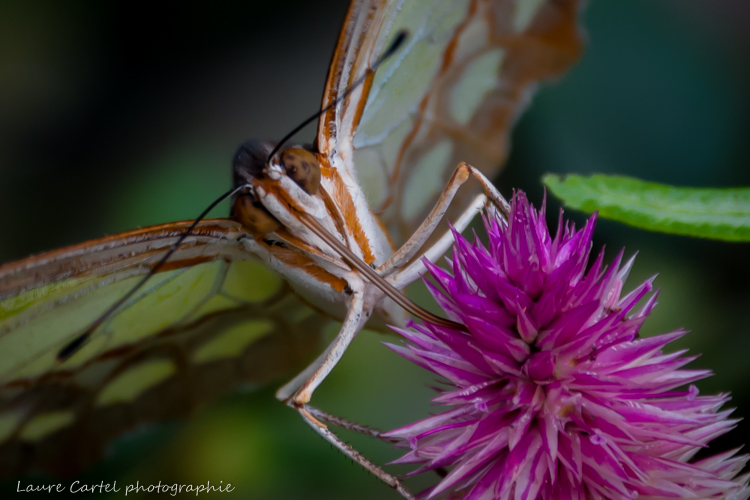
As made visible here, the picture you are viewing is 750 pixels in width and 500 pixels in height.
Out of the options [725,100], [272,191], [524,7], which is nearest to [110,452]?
[272,191]

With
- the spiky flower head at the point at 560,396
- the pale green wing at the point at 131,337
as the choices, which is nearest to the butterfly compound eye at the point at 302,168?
the pale green wing at the point at 131,337

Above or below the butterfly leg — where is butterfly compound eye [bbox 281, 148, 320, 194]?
above

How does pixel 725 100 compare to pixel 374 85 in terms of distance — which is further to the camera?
pixel 725 100

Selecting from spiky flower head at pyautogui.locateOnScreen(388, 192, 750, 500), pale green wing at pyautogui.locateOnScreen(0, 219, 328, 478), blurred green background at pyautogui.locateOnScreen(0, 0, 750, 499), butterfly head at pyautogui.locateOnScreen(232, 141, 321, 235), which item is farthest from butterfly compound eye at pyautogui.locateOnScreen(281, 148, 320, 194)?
blurred green background at pyautogui.locateOnScreen(0, 0, 750, 499)

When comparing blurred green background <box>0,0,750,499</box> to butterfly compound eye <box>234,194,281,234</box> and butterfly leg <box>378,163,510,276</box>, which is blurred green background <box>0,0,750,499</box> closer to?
butterfly leg <box>378,163,510,276</box>

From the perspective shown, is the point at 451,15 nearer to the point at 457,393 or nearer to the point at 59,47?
the point at 457,393

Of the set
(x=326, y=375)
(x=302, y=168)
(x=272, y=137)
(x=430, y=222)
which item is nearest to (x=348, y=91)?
(x=302, y=168)
